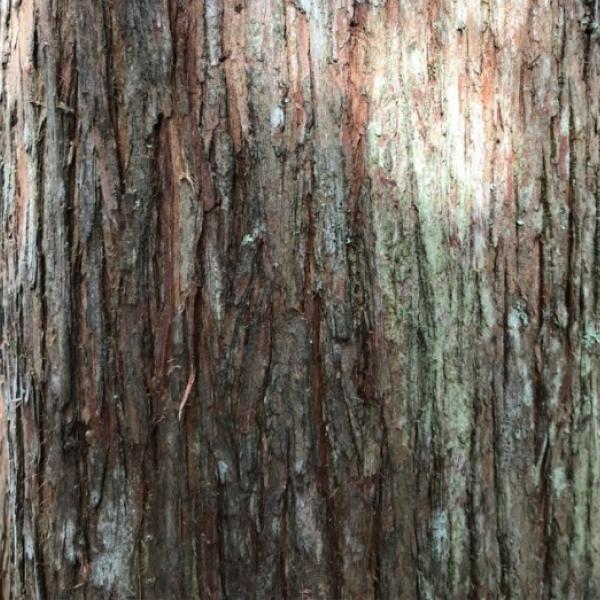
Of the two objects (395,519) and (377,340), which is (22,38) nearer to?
(377,340)

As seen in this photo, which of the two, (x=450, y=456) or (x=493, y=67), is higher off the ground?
(x=493, y=67)

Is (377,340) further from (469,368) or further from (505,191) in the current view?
(505,191)

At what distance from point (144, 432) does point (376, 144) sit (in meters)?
0.79

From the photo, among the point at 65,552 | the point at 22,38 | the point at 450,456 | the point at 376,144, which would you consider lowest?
the point at 65,552

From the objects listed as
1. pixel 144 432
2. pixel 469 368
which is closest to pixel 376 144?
pixel 469 368

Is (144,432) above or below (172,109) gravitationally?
below

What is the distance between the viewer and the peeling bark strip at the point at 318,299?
1.32 metres

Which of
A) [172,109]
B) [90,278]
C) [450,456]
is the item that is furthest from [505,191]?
[90,278]

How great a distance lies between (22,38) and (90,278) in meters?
0.57

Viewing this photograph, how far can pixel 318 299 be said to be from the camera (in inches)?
52.3

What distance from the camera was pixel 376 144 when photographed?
1.33 meters

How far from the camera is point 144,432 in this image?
4.37 ft

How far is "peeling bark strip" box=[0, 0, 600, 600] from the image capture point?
1.32 m

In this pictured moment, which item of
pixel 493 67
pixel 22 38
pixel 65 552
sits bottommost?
pixel 65 552
